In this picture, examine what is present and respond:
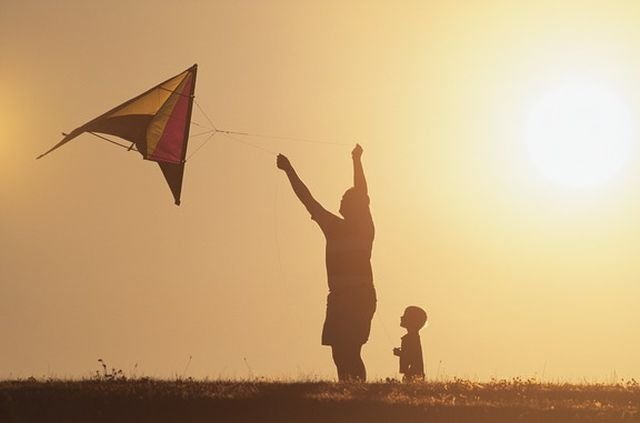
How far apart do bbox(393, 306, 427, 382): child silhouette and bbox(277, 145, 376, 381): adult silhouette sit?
85cm

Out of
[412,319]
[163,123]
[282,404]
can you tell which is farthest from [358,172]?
[282,404]

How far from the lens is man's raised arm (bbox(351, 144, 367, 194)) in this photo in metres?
25.4

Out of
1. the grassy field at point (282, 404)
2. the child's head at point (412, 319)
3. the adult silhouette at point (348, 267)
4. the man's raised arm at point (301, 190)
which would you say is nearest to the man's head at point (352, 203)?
the adult silhouette at point (348, 267)

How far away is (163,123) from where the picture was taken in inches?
1110

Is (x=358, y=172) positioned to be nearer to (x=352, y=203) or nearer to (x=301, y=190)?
(x=352, y=203)

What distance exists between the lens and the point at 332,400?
18859 mm

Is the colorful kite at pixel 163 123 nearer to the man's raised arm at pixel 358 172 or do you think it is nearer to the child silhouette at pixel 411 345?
the man's raised arm at pixel 358 172

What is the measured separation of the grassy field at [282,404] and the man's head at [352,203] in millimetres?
5550

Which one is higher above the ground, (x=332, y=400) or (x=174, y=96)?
(x=174, y=96)

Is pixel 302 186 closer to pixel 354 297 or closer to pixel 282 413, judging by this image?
pixel 354 297

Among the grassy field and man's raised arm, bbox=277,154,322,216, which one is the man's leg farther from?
the grassy field

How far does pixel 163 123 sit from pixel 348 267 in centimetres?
634

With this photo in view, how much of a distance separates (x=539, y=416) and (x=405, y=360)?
21.4 ft

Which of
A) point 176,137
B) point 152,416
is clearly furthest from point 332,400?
point 176,137
